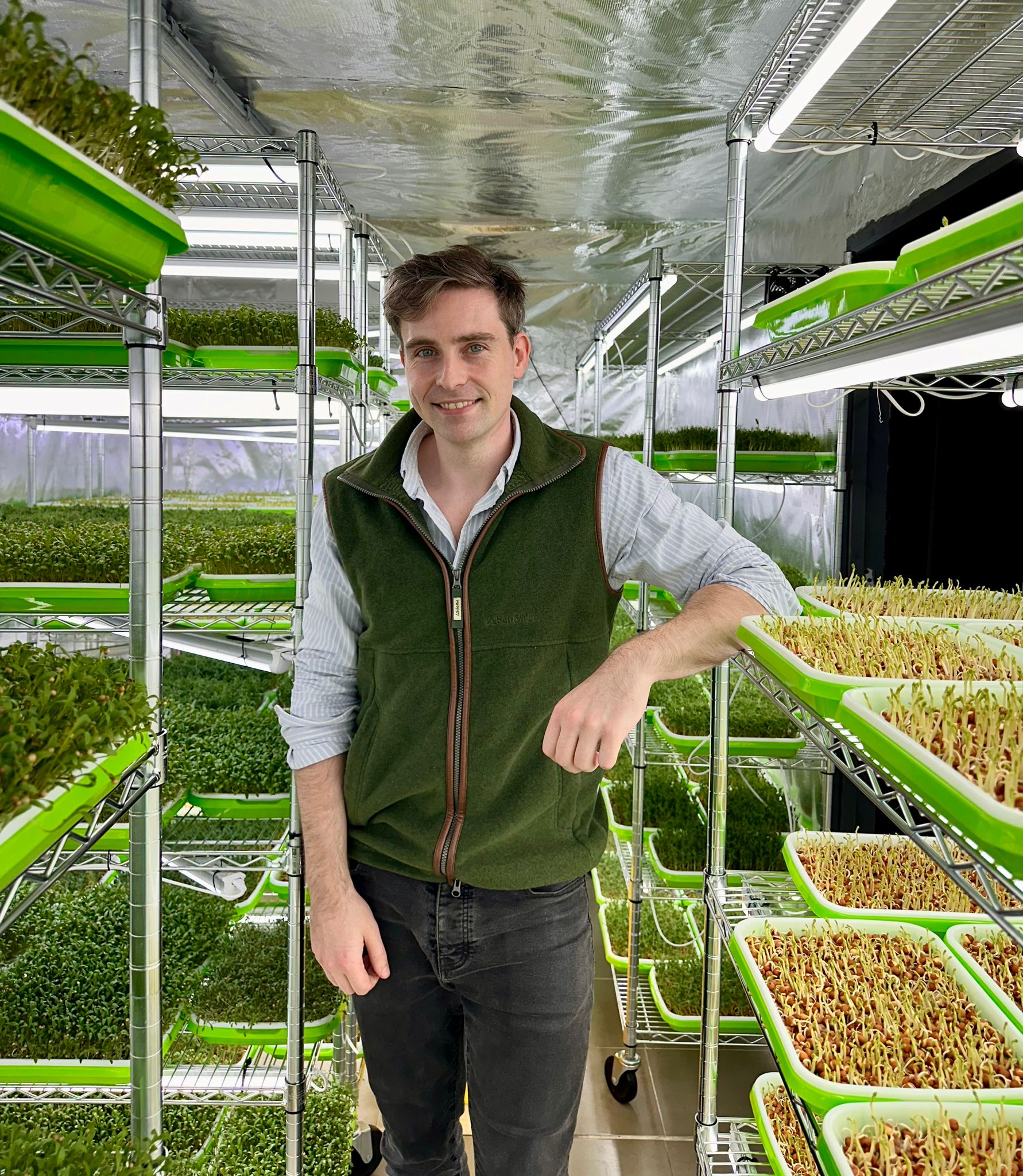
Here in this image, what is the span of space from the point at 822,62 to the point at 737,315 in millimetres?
590

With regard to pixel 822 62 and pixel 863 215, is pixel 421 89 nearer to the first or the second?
pixel 863 215

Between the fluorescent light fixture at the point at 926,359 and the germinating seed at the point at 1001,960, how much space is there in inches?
33.4

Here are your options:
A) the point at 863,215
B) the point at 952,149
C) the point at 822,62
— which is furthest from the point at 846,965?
the point at 863,215

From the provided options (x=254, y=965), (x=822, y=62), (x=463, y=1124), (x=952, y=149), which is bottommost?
(x=463, y=1124)

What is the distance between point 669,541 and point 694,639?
20cm

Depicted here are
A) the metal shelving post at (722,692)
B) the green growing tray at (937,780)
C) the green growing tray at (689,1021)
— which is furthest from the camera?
the green growing tray at (689,1021)

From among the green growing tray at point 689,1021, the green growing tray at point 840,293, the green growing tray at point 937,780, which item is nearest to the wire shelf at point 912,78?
the green growing tray at point 840,293

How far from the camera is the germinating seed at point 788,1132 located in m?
1.44

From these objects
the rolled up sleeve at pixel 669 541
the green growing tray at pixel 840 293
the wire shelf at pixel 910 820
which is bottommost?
the wire shelf at pixel 910 820

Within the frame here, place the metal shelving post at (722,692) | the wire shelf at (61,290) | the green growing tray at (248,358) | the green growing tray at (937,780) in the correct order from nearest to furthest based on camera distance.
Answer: the green growing tray at (937,780), the wire shelf at (61,290), the metal shelving post at (722,692), the green growing tray at (248,358)

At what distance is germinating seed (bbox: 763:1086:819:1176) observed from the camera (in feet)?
4.74

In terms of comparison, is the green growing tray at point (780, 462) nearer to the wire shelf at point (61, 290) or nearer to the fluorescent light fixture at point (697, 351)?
the fluorescent light fixture at point (697, 351)

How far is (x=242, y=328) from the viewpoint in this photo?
2148 millimetres

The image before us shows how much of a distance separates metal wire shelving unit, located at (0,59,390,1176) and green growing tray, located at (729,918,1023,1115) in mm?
963
